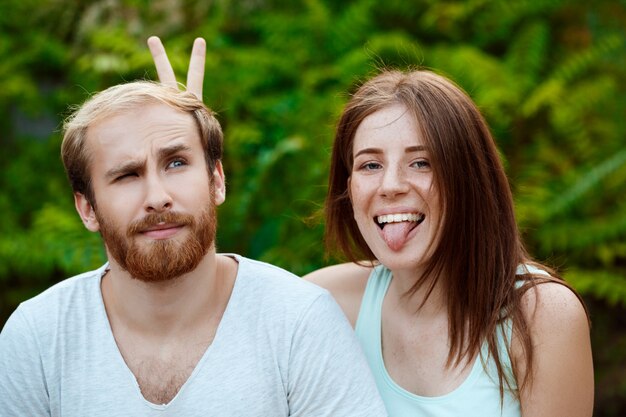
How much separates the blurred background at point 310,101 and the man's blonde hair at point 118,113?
194 centimetres

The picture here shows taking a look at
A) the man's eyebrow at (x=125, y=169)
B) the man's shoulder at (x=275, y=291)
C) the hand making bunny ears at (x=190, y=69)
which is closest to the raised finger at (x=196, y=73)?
the hand making bunny ears at (x=190, y=69)

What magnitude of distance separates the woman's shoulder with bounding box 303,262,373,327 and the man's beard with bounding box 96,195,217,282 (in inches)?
28.3

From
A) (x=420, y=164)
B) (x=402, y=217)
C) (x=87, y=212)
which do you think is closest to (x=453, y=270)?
(x=402, y=217)

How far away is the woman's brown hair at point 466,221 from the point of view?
271cm

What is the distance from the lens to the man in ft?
8.62

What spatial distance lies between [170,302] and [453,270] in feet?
3.14

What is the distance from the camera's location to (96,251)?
502 cm

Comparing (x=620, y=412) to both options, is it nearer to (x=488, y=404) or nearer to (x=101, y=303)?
(x=488, y=404)

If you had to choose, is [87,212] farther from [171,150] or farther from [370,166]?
[370,166]

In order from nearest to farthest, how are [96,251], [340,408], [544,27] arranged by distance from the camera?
1. [340,408]
2. [96,251]
3. [544,27]

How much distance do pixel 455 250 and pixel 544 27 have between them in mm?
3703

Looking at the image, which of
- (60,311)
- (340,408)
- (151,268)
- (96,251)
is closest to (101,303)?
(60,311)

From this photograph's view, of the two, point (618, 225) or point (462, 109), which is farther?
point (618, 225)

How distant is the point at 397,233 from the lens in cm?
275
